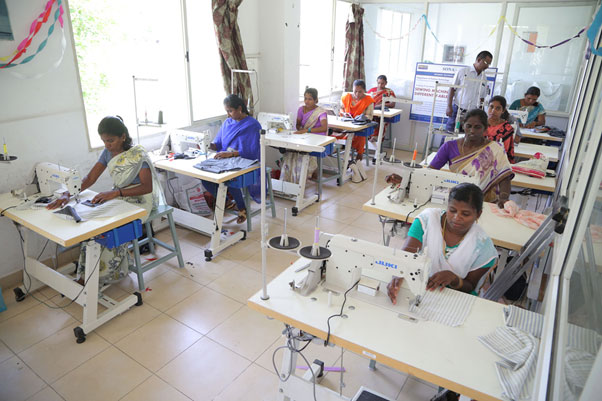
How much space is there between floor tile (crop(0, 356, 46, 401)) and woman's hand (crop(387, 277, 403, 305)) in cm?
192

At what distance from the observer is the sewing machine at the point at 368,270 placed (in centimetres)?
153

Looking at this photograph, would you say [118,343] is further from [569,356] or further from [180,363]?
[569,356]

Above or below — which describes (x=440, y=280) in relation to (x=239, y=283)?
above

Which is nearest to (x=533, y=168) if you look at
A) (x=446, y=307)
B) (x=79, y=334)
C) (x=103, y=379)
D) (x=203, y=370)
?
(x=446, y=307)

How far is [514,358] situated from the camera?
1.34 meters

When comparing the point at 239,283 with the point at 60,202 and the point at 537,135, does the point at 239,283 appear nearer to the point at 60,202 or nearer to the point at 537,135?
the point at 60,202

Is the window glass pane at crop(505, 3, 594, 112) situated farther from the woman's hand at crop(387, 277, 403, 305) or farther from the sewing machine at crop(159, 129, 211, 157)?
the woman's hand at crop(387, 277, 403, 305)

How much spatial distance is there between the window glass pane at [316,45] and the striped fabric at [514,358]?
16.3 feet

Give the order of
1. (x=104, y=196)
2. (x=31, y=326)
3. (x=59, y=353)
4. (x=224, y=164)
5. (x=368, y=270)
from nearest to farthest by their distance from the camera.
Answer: (x=368, y=270) < (x=59, y=353) < (x=31, y=326) < (x=104, y=196) < (x=224, y=164)

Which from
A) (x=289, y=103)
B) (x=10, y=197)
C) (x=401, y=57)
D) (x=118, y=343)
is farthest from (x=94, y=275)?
(x=401, y=57)

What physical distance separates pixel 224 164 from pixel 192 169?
0.28m

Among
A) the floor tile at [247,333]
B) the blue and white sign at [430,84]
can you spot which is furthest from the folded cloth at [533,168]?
the blue and white sign at [430,84]

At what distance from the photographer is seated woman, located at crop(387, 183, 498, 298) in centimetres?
182

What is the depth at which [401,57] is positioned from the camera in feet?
22.6
